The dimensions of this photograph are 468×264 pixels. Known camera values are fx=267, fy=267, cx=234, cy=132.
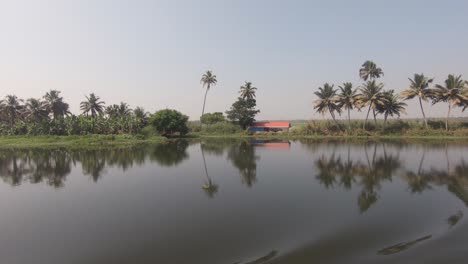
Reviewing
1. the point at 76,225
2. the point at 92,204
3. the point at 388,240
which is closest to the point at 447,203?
the point at 388,240

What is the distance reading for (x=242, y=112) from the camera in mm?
64250

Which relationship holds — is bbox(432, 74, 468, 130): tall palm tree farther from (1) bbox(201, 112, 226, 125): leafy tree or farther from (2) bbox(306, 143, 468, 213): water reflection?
(1) bbox(201, 112, 226, 125): leafy tree

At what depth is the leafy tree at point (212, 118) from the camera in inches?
2744

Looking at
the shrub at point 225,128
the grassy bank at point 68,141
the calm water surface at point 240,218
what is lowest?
the calm water surface at point 240,218

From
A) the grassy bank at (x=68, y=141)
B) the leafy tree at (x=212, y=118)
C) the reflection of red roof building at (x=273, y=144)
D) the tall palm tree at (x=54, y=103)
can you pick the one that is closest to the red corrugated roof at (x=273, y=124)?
the leafy tree at (x=212, y=118)

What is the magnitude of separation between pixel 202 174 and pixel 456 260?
13232 mm

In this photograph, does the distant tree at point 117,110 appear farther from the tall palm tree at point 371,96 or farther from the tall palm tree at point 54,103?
the tall palm tree at point 371,96

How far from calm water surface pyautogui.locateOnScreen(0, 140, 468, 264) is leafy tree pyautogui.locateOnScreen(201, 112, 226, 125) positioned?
174 ft

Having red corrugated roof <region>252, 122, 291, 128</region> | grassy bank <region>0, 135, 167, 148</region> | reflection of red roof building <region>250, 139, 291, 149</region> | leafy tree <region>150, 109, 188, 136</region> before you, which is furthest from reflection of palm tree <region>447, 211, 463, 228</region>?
red corrugated roof <region>252, 122, 291, 128</region>

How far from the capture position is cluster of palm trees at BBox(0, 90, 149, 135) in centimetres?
5134

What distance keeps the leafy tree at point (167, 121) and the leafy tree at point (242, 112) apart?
1278 cm

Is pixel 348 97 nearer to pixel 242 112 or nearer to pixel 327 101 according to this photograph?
pixel 327 101

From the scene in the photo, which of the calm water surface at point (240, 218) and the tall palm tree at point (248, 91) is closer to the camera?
the calm water surface at point (240, 218)

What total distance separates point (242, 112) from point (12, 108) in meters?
48.4
